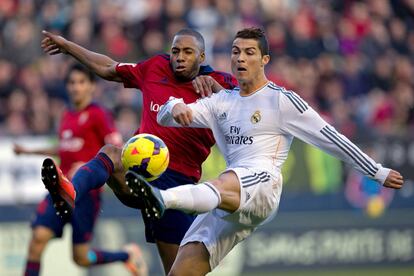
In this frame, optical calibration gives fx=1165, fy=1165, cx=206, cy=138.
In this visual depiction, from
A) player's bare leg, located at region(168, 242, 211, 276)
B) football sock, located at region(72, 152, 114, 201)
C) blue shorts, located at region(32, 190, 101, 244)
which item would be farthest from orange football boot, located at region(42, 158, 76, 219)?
blue shorts, located at region(32, 190, 101, 244)

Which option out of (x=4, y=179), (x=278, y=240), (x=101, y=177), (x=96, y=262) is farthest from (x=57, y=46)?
(x=278, y=240)

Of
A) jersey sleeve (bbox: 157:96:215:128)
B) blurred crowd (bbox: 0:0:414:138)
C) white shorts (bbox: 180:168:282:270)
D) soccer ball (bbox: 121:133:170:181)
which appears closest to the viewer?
soccer ball (bbox: 121:133:170:181)

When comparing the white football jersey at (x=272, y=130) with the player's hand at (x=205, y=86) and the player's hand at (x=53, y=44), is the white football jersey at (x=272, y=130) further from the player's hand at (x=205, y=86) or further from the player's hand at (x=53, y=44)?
the player's hand at (x=53, y=44)

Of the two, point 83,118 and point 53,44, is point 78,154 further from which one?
point 53,44

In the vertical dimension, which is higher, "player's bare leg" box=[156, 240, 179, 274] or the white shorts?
the white shorts

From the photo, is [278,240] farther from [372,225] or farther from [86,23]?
[86,23]

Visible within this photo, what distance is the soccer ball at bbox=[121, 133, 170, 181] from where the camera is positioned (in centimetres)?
912

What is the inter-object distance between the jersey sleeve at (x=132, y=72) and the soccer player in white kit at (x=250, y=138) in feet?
2.74

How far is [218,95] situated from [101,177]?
122 centimetres

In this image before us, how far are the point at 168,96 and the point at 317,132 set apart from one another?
5.11 ft

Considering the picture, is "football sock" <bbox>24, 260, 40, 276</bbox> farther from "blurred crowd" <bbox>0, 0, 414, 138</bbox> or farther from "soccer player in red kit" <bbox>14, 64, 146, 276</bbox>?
"blurred crowd" <bbox>0, 0, 414, 138</bbox>

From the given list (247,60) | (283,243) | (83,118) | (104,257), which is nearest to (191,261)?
(247,60)

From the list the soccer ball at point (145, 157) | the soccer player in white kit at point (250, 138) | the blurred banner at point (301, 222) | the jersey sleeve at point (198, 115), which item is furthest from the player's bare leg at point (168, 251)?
the blurred banner at point (301, 222)

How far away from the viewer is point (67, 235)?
16359mm
